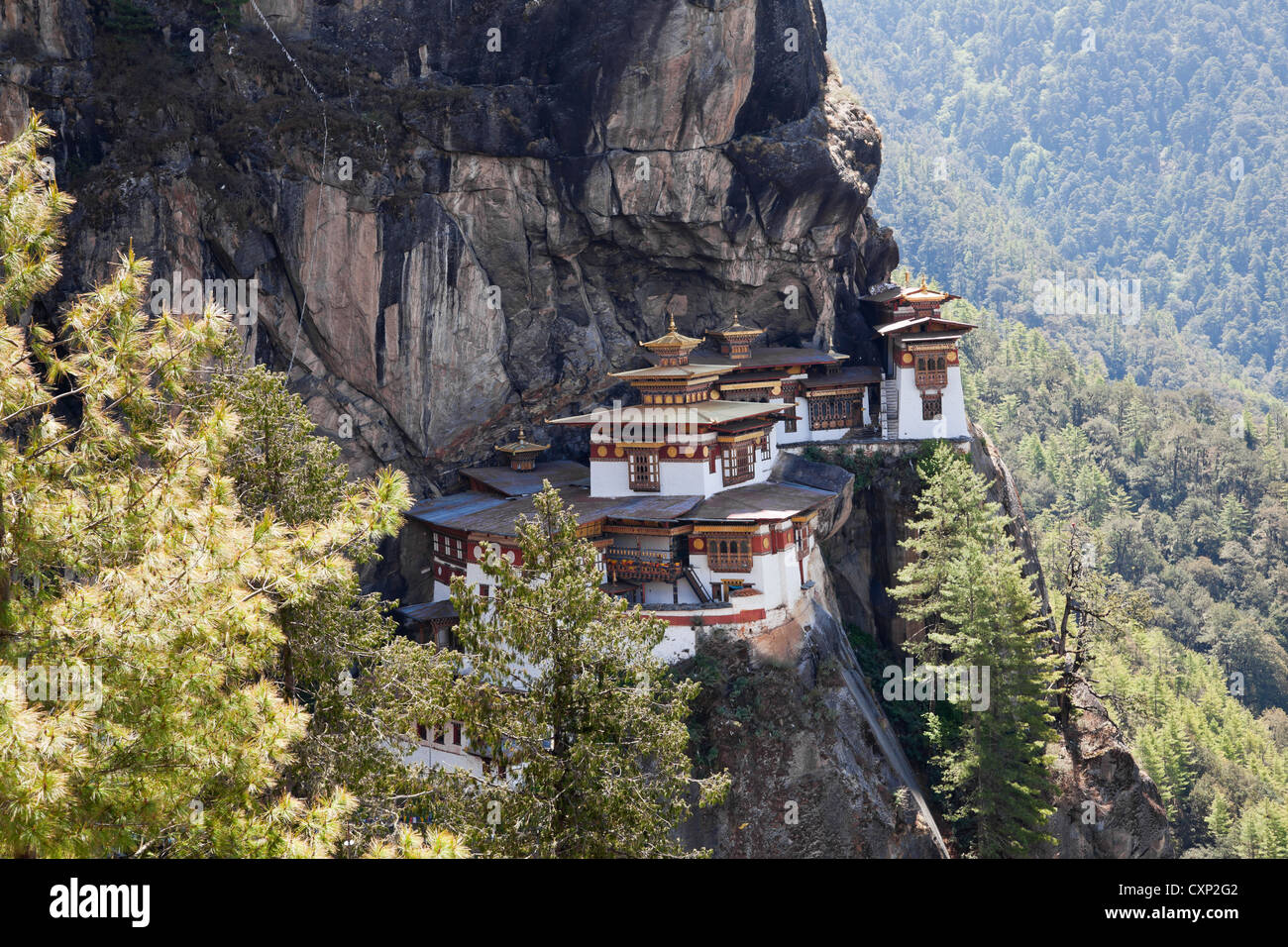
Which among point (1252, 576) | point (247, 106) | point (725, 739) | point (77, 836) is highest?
point (247, 106)

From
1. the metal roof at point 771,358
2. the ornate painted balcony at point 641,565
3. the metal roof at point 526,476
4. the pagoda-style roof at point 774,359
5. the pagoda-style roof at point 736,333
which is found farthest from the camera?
the pagoda-style roof at point 736,333

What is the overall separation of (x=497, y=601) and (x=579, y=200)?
26.8m

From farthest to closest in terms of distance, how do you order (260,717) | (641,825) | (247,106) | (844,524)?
(844,524) → (247,106) → (641,825) → (260,717)

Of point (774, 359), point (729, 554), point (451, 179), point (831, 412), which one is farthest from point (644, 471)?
point (451, 179)

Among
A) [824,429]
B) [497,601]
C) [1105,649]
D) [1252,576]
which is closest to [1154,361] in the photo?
[1252,576]

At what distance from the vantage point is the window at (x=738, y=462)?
36.7 meters

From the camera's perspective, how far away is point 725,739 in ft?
101

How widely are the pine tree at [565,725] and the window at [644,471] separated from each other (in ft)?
58.1

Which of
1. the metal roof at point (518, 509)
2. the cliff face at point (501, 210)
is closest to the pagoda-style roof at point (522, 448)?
the cliff face at point (501, 210)

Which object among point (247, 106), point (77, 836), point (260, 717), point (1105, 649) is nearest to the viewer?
point (77, 836)

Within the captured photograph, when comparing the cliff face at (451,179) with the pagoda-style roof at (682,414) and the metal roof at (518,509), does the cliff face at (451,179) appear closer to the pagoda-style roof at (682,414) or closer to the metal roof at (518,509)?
the metal roof at (518,509)

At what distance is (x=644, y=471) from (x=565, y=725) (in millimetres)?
19954

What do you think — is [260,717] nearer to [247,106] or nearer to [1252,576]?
[247,106]

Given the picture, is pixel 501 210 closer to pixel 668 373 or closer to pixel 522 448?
pixel 522 448
